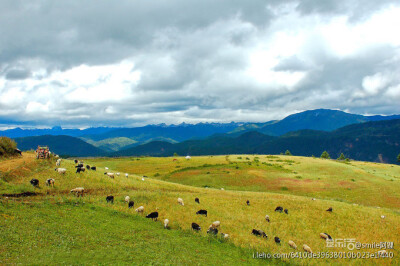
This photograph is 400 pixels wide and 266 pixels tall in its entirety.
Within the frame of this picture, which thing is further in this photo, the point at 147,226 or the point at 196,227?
the point at 196,227

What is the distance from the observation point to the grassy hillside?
48.6ft

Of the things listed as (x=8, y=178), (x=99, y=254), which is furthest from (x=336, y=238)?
(x=8, y=178)

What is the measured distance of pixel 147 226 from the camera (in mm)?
20594

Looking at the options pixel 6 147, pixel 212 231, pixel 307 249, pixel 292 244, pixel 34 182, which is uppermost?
pixel 6 147

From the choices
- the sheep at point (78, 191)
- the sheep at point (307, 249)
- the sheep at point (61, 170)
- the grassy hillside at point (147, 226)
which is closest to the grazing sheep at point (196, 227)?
the grassy hillside at point (147, 226)

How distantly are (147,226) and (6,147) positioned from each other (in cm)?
3276

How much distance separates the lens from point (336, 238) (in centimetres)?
2369

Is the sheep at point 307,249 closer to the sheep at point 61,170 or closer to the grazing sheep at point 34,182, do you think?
the grazing sheep at point 34,182

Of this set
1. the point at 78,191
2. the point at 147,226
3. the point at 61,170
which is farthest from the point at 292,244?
the point at 61,170

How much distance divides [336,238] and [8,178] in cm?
3868

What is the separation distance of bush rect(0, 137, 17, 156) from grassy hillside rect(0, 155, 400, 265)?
757 cm

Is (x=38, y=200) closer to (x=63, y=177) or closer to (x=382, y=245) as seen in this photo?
(x=63, y=177)

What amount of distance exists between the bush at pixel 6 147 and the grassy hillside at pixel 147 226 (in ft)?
24.8

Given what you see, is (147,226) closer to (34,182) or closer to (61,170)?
(34,182)
